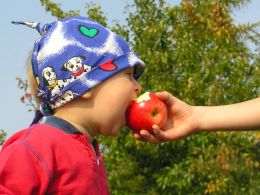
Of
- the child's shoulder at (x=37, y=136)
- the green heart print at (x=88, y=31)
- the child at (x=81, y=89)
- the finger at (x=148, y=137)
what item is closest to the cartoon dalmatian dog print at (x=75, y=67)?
the child at (x=81, y=89)

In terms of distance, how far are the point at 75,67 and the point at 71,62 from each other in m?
0.03

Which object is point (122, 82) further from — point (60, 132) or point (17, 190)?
point (17, 190)

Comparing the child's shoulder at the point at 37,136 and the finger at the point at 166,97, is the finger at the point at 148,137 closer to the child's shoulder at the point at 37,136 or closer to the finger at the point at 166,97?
the finger at the point at 166,97

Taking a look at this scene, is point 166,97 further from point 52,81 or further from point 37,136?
point 37,136

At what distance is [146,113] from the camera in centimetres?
305

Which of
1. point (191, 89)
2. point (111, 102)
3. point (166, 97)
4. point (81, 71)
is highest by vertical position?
point (81, 71)

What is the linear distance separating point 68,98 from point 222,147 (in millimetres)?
5933

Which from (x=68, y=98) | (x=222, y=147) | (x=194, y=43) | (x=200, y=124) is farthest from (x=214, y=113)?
(x=194, y=43)

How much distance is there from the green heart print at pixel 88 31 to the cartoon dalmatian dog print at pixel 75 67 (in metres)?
0.12

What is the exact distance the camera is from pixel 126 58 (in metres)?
3.02

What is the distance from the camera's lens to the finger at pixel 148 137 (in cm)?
310

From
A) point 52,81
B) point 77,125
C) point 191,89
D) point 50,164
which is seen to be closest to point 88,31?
point 52,81

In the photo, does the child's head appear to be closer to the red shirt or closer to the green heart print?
the green heart print

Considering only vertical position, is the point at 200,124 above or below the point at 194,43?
above
